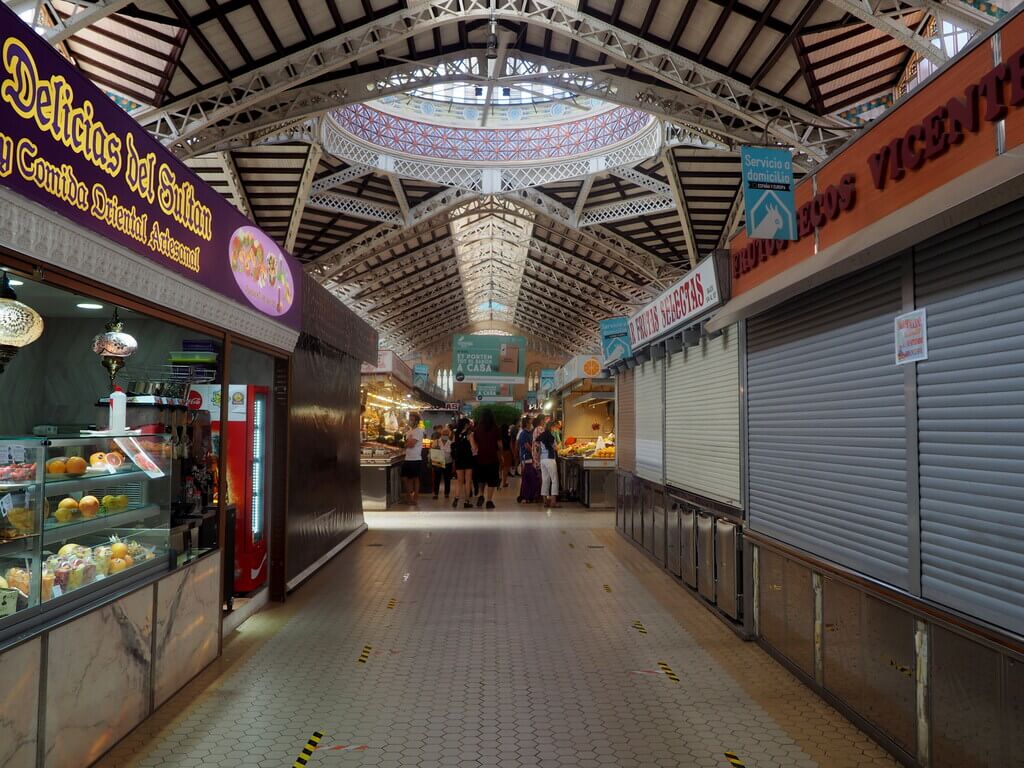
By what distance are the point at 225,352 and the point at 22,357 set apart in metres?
2.04

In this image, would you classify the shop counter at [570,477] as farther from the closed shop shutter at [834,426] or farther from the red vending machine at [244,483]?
the closed shop shutter at [834,426]

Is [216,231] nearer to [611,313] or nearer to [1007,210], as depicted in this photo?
[1007,210]

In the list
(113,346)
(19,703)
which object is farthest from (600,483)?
(19,703)

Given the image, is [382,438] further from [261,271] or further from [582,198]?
[261,271]

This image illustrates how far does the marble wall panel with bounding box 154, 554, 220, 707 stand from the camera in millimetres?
3633

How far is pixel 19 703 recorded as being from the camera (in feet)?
8.10

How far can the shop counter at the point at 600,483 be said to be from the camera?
1334cm

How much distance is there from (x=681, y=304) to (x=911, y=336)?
3.49m

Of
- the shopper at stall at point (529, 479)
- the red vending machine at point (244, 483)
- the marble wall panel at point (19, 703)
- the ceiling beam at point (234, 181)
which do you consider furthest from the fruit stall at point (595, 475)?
the marble wall panel at point (19, 703)

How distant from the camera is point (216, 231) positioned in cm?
423

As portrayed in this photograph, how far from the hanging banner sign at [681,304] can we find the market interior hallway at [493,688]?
229cm

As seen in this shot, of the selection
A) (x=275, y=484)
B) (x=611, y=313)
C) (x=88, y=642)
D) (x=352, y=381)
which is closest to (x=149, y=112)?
(x=352, y=381)

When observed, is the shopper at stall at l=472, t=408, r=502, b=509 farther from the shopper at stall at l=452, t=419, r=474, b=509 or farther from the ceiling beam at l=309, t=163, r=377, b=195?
the ceiling beam at l=309, t=163, r=377, b=195

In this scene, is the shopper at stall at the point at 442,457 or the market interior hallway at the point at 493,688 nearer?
the market interior hallway at the point at 493,688
